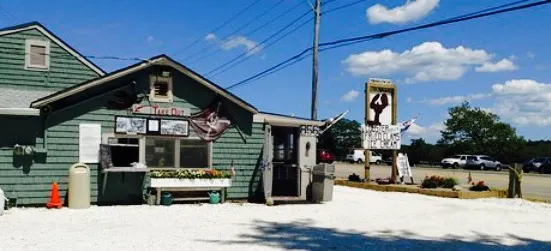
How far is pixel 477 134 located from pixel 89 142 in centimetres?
7058

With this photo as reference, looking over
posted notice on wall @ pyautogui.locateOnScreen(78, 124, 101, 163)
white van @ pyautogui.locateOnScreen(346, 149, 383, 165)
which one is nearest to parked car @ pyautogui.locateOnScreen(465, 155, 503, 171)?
white van @ pyautogui.locateOnScreen(346, 149, 383, 165)

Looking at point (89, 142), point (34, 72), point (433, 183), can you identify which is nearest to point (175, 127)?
point (89, 142)

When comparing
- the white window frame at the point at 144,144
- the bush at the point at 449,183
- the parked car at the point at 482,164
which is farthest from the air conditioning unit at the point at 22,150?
the parked car at the point at 482,164

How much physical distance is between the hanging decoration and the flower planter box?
127cm

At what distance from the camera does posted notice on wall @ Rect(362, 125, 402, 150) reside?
79.9 ft

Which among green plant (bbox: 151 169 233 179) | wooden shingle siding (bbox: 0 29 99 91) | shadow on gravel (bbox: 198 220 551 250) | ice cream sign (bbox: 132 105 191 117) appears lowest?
shadow on gravel (bbox: 198 220 551 250)

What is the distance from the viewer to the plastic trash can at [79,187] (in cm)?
1476

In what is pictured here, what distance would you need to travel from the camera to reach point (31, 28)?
63.8ft

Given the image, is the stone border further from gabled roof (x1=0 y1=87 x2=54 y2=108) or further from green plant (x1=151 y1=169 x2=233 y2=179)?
gabled roof (x1=0 y1=87 x2=54 y2=108)

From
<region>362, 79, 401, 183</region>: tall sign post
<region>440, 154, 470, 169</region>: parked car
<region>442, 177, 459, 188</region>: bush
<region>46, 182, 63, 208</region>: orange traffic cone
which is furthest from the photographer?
<region>440, 154, 470, 169</region>: parked car

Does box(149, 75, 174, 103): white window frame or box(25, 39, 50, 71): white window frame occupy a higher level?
box(25, 39, 50, 71): white window frame

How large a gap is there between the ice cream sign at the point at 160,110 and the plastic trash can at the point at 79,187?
7.12ft

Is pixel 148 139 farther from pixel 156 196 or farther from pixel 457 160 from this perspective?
pixel 457 160

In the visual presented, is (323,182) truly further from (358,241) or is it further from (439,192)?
(358,241)
